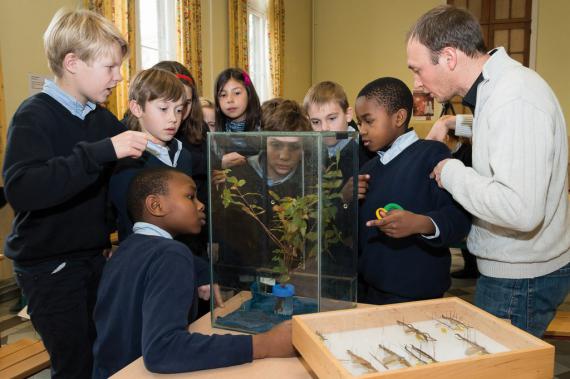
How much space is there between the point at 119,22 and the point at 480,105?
4.31 metres

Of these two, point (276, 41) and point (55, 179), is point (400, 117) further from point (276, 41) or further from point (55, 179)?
point (276, 41)

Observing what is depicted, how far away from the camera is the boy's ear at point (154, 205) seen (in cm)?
145

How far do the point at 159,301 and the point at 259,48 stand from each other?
779 centimetres

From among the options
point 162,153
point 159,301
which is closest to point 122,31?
point 162,153

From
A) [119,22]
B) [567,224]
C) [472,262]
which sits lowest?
[472,262]

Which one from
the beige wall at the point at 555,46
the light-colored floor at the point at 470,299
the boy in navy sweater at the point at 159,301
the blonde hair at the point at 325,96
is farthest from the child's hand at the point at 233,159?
the beige wall at the point at 555,46

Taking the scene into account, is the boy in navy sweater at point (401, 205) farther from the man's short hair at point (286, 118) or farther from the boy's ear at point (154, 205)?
the boy's ear at point (154, 205)

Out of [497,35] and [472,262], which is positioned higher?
[497,35]

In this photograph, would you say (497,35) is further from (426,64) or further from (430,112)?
(426,64)

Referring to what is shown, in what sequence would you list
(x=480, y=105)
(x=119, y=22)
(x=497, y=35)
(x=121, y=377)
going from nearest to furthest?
(x=121, y=377) → (x=480, y=105) → (x=119, y=22) → (x=497, y=35)

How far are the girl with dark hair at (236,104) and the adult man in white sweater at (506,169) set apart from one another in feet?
4.72

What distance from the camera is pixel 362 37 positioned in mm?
10133

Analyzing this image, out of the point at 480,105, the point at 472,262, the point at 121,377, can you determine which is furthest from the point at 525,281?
the point at 472,262

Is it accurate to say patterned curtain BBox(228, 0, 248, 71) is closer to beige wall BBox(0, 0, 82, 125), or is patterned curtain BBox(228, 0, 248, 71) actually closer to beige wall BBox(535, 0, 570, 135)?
beige wall BBox(0, 0, 82, 125)
